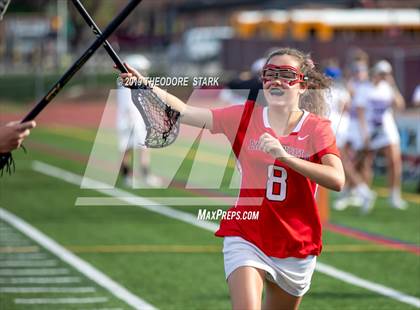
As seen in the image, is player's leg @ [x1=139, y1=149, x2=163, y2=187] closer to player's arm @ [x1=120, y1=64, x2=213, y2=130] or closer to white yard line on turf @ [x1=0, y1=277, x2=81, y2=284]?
white yard line on turf @ [x1=0, y1=277, x2=81, y2=284]

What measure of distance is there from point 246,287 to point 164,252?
6.49m

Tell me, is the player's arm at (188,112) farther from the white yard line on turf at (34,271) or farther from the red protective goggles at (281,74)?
the white yard line on turf at (34,271)

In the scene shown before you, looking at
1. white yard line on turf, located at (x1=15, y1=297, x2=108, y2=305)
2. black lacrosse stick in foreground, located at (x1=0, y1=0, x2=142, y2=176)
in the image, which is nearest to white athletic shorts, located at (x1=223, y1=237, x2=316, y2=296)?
black lacrosse stick in foreground, located at (x1=0, y1=0, x2=142, y2=176)

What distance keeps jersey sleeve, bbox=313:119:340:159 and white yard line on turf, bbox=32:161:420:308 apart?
364 centimetres

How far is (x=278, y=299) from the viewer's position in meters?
6.64

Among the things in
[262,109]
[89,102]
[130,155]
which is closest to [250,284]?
[262,109]

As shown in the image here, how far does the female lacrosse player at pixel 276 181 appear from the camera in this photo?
6.45 metres

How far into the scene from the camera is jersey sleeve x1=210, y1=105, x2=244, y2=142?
667 cm

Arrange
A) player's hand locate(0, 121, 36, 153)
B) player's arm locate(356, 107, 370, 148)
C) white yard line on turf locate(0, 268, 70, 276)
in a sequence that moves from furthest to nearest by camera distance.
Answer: player's arm locate(356, 107, 370, 148)
white yard line on turf locate(0, 268, 70, 276)
player's hand locate(0, 121, 36, 153)

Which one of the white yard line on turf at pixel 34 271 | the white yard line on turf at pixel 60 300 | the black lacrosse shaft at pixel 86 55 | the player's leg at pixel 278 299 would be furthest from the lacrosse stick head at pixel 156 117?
the white yard line on turf at pixel 34 271

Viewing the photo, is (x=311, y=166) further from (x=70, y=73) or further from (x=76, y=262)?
(x=76, y=262)

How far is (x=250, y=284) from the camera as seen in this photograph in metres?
6.29

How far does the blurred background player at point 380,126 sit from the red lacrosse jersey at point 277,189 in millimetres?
10341

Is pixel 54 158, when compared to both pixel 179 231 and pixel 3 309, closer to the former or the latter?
pixel 179 231
